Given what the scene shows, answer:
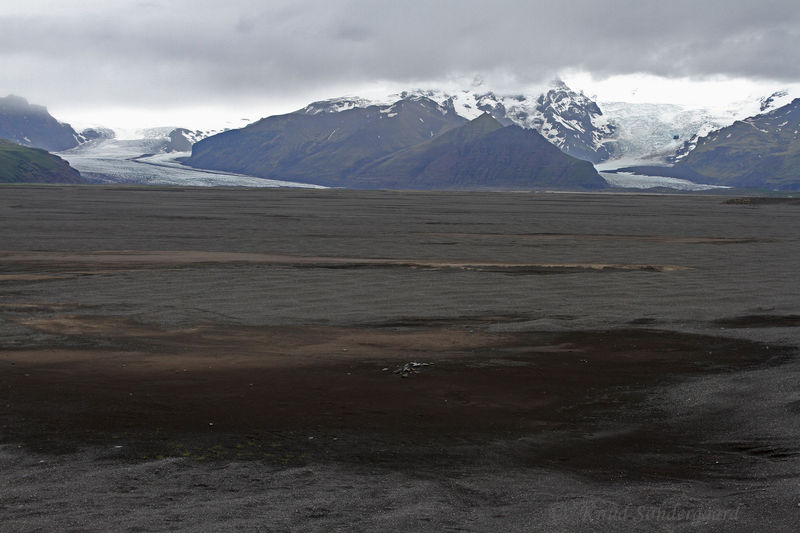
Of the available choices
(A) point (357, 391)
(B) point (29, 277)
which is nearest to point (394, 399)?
(A) point (357, 391)

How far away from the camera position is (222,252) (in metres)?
47.1

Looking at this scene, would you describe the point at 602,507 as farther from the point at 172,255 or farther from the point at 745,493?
the point at 172,255

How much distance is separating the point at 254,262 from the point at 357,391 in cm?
2516

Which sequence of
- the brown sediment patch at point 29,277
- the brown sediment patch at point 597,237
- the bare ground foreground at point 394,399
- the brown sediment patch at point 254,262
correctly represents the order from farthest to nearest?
1. the brown sediment patch at point 597,237
2. the brown sediment patch at point 254,262
3. the brown sediment patch at point 29,277
4. the bare ground foreground at point 394,399

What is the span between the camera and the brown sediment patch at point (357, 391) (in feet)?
45.6

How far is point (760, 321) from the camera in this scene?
26750 mm

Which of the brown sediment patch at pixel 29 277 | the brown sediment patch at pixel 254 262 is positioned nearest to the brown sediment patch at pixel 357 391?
the brown sediment patch at pixel 29 277

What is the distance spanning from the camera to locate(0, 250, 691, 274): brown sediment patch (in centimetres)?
4053

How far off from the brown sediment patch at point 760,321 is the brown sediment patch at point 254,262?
13.5 m

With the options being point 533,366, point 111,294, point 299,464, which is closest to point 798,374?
point 533,366

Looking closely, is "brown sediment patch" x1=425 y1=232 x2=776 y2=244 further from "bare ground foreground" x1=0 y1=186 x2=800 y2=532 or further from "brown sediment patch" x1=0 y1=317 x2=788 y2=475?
"brown sediment patch" x1=0 y1=317 x2=788 y2=475

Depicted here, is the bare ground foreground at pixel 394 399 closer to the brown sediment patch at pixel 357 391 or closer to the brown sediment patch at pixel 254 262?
the brown sediment patch at pixel 357 391

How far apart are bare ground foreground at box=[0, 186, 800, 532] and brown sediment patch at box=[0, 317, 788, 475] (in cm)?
8

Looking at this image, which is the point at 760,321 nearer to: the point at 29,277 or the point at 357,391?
the point at 357,391
